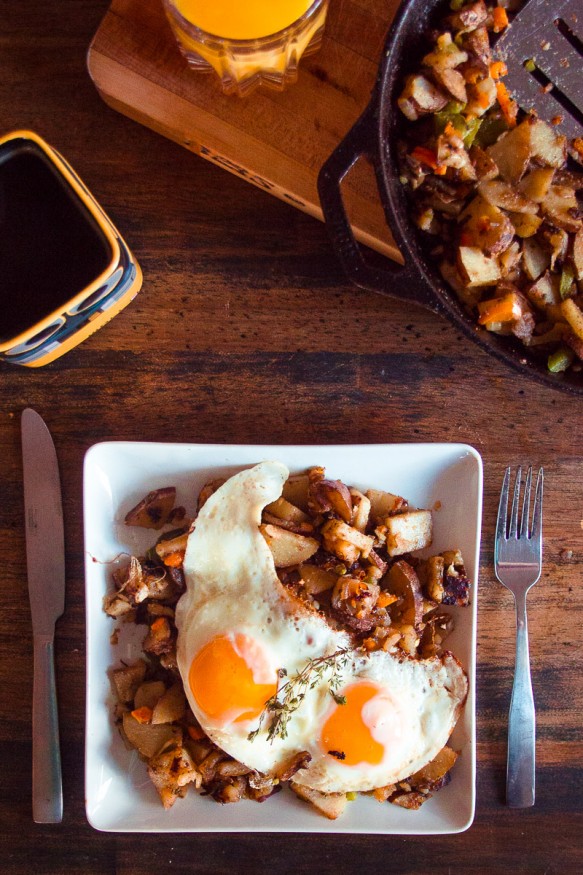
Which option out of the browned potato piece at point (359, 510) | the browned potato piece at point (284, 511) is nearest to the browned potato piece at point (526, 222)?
the browned potato piece at point (359, 510)

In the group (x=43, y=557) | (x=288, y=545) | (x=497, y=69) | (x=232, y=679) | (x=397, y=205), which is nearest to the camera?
(x=397, y=205)

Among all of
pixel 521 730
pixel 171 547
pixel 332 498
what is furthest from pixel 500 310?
pixel 521 730

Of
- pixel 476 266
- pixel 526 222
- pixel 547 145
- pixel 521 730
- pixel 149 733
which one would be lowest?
pixel 149 733

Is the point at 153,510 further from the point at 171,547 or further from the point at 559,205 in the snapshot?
the point at 559,205

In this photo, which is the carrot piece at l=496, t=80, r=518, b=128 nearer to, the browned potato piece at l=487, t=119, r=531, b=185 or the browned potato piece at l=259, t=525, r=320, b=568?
the browned potato piece at l=487, t=119, r=531, b=185

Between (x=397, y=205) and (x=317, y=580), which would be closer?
(x=397, y=205)

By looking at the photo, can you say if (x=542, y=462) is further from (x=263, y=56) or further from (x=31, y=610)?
(x=31, y=610)

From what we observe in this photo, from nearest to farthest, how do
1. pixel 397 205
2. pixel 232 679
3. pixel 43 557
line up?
pixel 397 205
pixel 232 679
pixel 43 557

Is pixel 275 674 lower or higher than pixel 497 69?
lower

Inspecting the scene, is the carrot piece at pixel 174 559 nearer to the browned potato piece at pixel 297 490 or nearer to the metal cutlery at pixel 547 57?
the browned potato piece at pixel 297 490
